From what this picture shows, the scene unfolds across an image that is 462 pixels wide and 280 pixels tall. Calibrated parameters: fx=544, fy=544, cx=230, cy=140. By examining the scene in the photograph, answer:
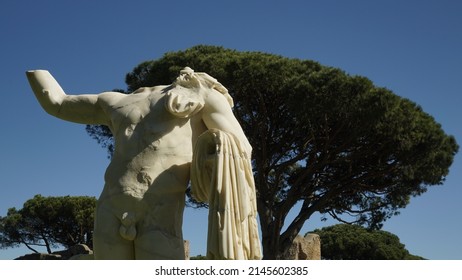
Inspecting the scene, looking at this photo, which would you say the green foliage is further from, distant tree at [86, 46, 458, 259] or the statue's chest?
the statue's chest

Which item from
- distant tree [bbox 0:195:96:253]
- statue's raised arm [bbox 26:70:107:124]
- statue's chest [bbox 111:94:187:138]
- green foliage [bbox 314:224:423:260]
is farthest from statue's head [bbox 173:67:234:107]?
green foliage [bbox 314:224:423:260]

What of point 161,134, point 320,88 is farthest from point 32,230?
point 161,134

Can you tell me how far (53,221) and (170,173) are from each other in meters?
25.3

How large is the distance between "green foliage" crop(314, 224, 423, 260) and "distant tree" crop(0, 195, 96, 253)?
488 inches

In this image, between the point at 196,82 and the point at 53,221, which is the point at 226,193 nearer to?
the point at 196,82

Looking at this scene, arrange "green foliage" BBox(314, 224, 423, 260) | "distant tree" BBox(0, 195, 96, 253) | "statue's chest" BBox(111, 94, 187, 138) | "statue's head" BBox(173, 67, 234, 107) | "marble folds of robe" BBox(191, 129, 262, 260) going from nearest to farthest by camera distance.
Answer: "marble folds of robe" BBox(191, 129, 262, 260) → "statue's chest" BBox(111, 94, 187, 138) → "statue's head" BBox(173, 67, 234, 107) → "distant tree" BBox(0, 195, 96, 253) → "green foliage" BBox(314, 224, 423, 260)

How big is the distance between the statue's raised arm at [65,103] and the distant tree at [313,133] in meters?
11.6

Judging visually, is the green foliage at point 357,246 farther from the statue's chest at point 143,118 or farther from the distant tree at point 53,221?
the statue's chest at point 143,118

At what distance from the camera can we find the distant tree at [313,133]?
15.4 m

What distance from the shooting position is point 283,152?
56.2 ft

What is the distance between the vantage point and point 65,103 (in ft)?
12.0

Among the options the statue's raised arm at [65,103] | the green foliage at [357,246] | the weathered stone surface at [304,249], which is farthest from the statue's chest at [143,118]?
the green foliage at [357,246]

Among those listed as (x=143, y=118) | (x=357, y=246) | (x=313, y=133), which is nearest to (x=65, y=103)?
(x=143, y=118)

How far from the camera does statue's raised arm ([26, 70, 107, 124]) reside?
12.0 feet
